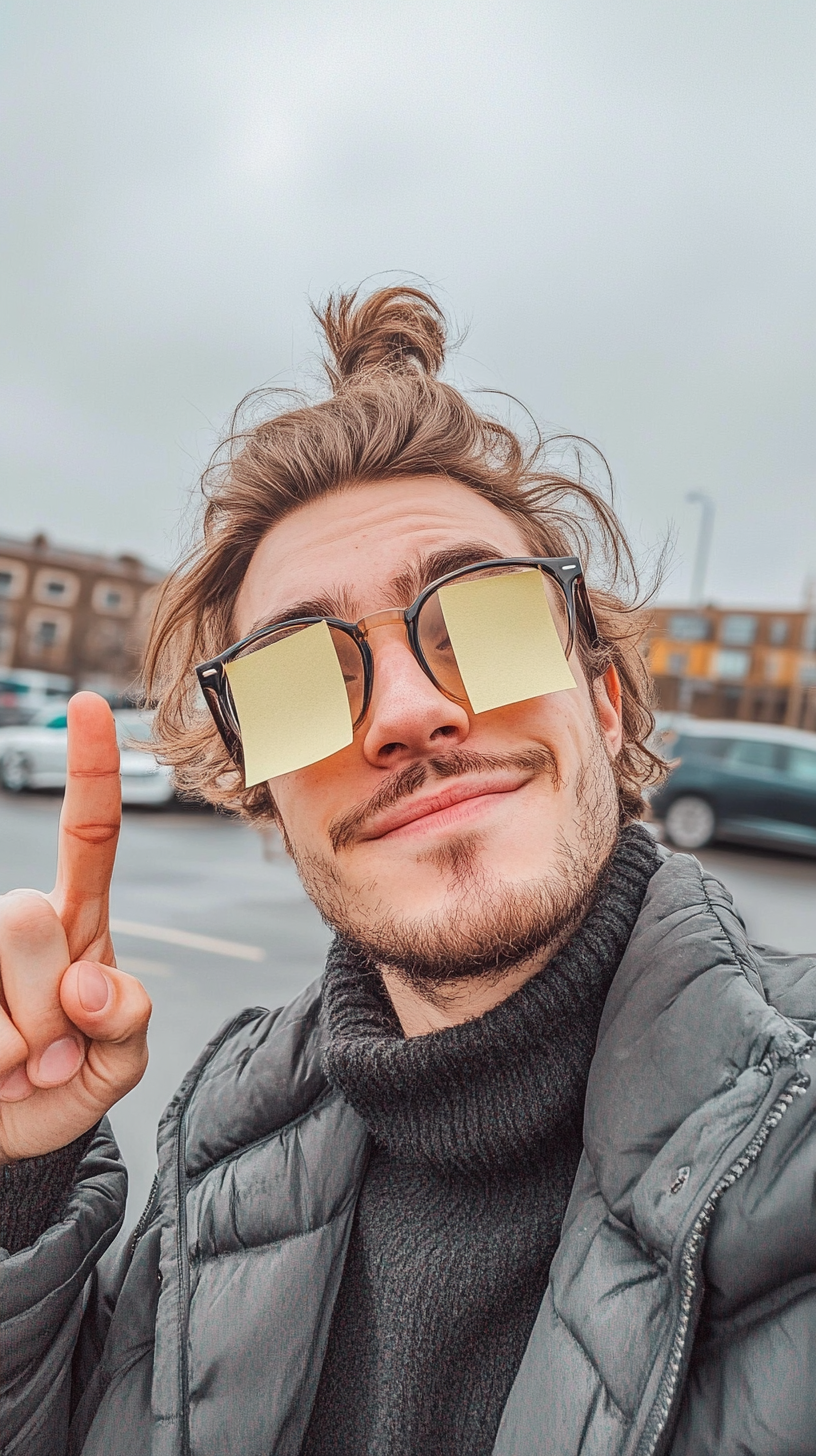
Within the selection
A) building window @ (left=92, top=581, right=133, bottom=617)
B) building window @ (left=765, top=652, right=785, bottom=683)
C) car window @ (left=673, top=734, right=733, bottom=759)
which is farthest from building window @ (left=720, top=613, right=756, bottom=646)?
car window @ (left=673, top=734, right=733, bottom=759)

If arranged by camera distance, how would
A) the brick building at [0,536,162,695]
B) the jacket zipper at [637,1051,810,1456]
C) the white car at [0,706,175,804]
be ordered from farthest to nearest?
the brick building at [0,536,162,695], the white car at [0,706,175,804], the jacket zipper at [637,1051,810,1456]

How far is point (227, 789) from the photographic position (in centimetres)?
216

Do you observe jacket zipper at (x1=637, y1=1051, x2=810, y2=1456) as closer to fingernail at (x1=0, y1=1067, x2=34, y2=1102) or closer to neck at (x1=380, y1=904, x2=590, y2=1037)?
neck at (x1=380, y1=904, x2=590, y2=1037)

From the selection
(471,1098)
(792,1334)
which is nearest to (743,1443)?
(792,1334)

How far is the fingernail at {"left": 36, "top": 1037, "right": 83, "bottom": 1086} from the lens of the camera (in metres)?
1.08

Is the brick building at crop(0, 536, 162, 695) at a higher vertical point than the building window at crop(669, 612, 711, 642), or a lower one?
lower

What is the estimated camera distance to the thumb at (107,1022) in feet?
3.52

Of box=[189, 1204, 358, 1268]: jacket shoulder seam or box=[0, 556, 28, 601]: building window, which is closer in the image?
box=[189, 1204, 358, 1268]: jacket shoulder seam

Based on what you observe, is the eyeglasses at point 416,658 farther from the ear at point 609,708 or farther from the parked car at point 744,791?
the parked car at point 744,791

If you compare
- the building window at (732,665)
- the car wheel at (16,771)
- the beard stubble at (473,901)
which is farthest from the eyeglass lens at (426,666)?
the building window at (732,665)

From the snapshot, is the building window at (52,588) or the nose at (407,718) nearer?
the nose at (407,718)

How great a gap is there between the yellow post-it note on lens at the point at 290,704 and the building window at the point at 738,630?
5081 centimetres

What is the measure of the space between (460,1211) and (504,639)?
2.62ft

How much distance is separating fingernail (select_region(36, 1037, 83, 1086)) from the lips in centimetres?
52
